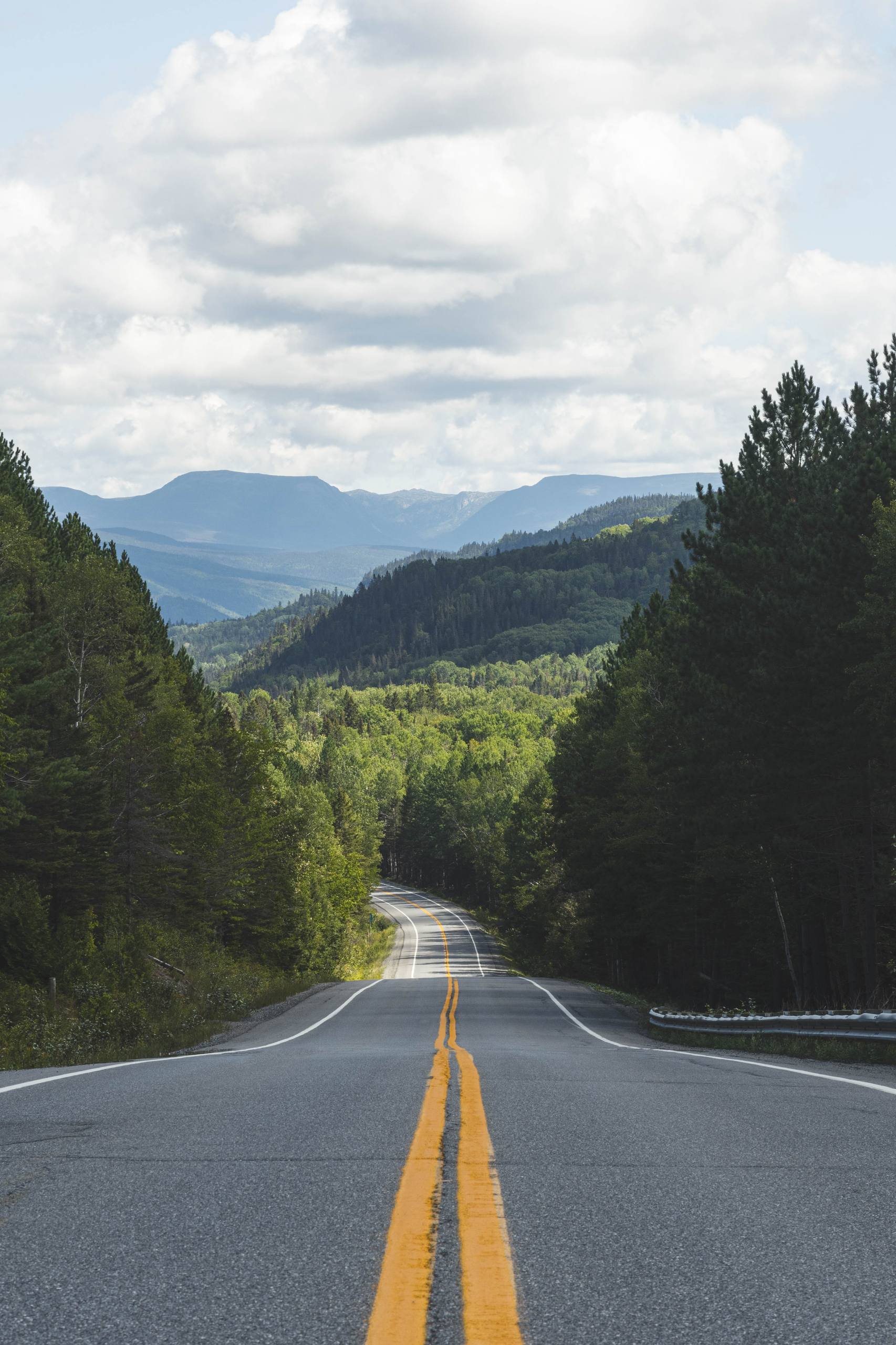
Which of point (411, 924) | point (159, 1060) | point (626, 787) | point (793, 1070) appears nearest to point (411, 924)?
point (411, 924)

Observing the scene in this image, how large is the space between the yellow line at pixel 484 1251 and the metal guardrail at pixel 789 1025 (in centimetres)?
958

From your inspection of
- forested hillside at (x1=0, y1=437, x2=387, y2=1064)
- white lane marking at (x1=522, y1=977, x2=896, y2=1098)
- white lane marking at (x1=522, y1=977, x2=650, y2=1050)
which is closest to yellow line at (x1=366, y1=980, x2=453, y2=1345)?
white lane marking at (x1=522, y1=977, x2=896, y2=1098)

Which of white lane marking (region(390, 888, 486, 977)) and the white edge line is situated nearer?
the white edge line

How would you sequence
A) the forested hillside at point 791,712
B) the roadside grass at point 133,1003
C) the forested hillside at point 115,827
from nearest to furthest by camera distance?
the roadside grass at point 133,1003, the forested hillside at point 791,712, the forested hillside at point 115,827

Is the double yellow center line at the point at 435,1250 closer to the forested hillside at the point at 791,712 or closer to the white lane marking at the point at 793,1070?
the white lane marking at the point at 793,1070

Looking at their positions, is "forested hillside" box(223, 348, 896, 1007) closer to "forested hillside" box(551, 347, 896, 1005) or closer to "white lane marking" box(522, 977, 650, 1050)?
"forested hillside" box(551, 347, 896, 1005)

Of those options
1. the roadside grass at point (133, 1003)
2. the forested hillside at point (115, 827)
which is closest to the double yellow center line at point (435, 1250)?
the roadside grass at point (133, 1003)

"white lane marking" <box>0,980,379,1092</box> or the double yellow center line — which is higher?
the double yellow center line

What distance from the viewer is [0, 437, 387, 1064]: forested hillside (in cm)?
2592

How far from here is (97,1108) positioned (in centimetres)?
721

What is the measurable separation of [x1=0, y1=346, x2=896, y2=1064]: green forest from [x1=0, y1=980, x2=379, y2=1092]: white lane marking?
208 centimetres

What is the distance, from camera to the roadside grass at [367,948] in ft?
229

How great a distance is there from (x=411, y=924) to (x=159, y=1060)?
90.6 meters

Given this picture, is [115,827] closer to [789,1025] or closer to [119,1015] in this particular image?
[119,1015]
